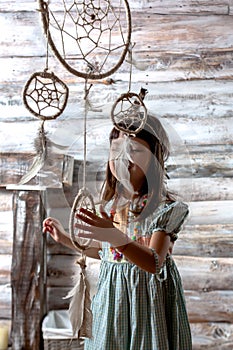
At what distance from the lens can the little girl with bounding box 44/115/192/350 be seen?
1.19 metres

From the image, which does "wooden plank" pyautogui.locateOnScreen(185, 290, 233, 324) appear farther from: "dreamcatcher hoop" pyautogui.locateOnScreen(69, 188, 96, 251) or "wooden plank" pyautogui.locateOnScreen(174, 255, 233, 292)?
"dreamcatcher hoop" pyautogui.locateOnScreen(69, 188, 96, 251)

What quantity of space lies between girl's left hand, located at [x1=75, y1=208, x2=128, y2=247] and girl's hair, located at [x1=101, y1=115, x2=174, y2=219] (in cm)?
10

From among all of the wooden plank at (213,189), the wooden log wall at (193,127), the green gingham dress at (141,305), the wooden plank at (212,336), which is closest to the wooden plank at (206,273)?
the wooden log wall at (193,127)

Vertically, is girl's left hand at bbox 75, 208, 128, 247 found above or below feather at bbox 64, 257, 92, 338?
above

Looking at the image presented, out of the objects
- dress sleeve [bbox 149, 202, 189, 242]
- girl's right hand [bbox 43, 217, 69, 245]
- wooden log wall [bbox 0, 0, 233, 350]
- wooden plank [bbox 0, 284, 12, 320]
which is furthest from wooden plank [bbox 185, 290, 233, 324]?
girl's right hand [bbox 43, 217, 69, 245]

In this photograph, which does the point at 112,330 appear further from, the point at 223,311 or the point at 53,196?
the point at 223,311

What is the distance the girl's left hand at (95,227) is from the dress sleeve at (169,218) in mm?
248

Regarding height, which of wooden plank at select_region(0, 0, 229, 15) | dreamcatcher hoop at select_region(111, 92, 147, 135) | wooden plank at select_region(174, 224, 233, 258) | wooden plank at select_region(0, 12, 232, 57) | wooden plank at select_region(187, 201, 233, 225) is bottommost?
wooden plank at select_region(174, 224, 233, 258)

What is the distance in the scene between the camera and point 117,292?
1434mm

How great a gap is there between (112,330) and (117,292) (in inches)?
3.8

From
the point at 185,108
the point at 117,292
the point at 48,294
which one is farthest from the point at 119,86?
the point at 117,292

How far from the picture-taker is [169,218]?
4.63 feet

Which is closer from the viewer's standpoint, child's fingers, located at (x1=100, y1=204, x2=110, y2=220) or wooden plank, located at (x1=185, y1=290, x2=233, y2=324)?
child's fingers, located at (x1=100, y1=204, x2=110, y2=220)

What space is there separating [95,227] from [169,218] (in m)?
0.34
